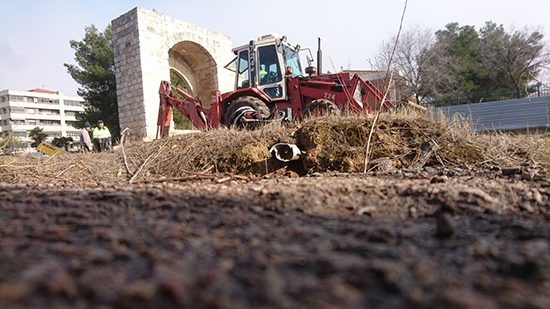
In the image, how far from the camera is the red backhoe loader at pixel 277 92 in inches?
266

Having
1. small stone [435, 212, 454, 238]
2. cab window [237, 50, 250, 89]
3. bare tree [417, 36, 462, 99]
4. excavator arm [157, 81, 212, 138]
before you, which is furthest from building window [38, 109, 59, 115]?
small stone [435, 212, 454, 238]

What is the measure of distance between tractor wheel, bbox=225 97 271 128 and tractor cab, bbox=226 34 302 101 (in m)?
0.56

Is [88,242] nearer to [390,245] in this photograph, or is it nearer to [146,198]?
[146,198]

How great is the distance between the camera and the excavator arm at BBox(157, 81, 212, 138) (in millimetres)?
8820

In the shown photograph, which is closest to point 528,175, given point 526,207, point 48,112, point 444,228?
point 526,207

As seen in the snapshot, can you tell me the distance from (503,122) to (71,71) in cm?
2476

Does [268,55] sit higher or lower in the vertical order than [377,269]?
higher

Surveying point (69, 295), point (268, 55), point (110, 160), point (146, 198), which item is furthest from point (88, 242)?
point (268, 55)

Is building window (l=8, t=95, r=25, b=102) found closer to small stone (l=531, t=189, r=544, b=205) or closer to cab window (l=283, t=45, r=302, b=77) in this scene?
cab window (l=283, t=45, r=302, b=77)

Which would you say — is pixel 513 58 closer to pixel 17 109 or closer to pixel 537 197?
pixel 537 197

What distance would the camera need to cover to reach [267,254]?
0.94 meters

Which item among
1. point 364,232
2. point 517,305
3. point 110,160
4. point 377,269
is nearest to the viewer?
point 517,305

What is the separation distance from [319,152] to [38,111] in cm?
7482

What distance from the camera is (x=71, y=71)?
76.6ft
